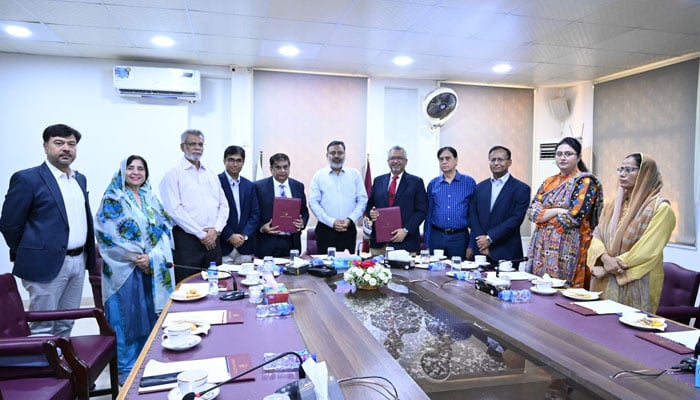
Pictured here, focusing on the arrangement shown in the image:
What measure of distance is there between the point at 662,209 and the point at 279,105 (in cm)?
407

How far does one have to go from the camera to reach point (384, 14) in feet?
11.0

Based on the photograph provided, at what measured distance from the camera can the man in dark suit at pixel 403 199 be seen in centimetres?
369

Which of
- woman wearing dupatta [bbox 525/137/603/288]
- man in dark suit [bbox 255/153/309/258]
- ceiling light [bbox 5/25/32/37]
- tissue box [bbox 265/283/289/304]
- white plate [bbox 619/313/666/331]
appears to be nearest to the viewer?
white plate [bbox 619/313/666/331]

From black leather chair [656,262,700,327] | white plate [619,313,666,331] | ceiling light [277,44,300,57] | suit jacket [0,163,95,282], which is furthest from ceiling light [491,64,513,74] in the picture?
suit jacket [0,163,95,282]

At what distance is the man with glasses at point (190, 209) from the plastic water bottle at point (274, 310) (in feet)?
4.93

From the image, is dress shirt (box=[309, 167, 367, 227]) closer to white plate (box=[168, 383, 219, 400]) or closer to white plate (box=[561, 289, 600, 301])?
white plate (box=[561, 289, 600, 301])

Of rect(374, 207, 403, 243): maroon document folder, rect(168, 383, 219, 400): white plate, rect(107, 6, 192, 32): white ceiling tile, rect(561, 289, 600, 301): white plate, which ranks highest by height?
rect(107, 6, 192, 32): white ceiling tile

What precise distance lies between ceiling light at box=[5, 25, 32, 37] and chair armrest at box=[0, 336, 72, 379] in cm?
328

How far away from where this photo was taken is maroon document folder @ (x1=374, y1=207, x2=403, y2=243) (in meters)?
3.33

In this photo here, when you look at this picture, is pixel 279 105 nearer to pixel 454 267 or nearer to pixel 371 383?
pixel 454 267

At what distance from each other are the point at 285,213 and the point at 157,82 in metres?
2.48

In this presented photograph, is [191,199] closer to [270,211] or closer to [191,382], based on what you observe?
[270,211]

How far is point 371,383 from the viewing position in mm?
1192

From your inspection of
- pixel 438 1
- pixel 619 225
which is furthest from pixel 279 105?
pixel 619 225
